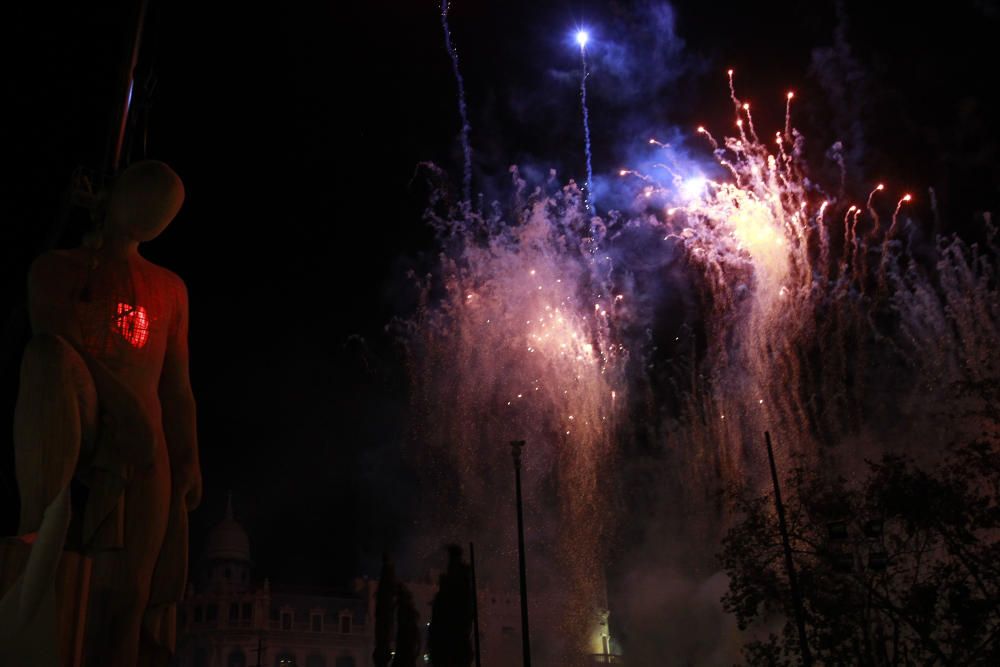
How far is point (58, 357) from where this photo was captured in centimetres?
1109

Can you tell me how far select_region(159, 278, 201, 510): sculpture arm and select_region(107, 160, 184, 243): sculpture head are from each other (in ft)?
3.34

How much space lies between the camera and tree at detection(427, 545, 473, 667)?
32.2m

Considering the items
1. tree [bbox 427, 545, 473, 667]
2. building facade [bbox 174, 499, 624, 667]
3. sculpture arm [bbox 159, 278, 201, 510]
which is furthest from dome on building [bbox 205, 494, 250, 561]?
sculpture arm [bbox 159, 278, 201, 510]

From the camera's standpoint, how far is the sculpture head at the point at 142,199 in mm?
12266

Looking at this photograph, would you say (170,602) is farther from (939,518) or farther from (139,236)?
(939,518)

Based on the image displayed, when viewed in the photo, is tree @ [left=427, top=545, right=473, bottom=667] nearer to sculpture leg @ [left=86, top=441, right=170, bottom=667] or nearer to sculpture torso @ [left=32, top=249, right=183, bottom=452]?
sculpture leg @ [left=86, top=441, right=170, bottom=667]

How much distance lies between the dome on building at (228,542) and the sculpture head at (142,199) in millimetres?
66085

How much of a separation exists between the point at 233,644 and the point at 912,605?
52334mm

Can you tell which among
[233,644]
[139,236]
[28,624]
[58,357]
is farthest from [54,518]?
[233,644]

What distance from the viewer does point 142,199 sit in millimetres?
12281

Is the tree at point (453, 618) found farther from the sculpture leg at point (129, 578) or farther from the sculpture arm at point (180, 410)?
the sculpture leg at point (129, 578)

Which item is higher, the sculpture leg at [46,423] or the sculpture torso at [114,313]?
the sculpture torso at [114,313]

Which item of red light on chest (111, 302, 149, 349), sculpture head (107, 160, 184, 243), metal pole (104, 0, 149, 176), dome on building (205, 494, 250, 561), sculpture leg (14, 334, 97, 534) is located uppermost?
dome on building (205, 494, 250, 561)

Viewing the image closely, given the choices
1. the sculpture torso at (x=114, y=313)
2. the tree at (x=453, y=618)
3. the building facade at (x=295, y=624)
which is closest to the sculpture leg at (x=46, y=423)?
the sculpture torso at (x=114, y=313)
